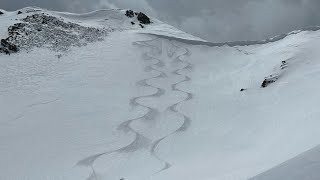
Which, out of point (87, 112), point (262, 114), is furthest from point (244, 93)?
point (87, 112)

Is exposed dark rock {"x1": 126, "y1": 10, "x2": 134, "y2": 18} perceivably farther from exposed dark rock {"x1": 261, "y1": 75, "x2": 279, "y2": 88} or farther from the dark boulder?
exposed dark rock {"x1": 261, "y1": 75, "x2": 279, "y2": 88}

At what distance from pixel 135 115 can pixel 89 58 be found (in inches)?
439

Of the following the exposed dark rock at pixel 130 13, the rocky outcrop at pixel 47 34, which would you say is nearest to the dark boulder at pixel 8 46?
the rocky outcrop at pixel 47 34

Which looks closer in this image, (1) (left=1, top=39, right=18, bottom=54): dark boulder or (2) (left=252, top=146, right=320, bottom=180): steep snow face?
(2) (left=252, top=146, right=320, bottom=180): steep snow face

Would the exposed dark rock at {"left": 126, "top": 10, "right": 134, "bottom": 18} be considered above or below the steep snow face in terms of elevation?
above

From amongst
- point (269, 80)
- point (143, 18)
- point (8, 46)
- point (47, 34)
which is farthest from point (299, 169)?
point (143, 18)

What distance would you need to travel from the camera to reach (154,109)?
57.1 ft

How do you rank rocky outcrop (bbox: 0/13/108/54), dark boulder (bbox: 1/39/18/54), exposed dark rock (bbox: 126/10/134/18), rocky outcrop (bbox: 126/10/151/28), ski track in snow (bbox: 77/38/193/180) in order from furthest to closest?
1. exposed dark rock (bbox: 126/10/134/18)
2. rocky outcrop (bbox: 126/10/151/28)
3. rocky outcrop (bbox: 0/13/108/54)
4. dark boulder (bbox: 1/39/18/54)
5. ski track in snow (bbox: 77/38/193/180)

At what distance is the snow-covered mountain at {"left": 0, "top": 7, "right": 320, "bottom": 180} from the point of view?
11.0 meters

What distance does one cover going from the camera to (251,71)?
947 inches

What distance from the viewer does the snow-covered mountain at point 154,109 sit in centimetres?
1099

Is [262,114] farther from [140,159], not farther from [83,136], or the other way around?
[83,136]

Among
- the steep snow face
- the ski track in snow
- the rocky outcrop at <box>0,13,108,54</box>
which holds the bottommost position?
the ski track in snow

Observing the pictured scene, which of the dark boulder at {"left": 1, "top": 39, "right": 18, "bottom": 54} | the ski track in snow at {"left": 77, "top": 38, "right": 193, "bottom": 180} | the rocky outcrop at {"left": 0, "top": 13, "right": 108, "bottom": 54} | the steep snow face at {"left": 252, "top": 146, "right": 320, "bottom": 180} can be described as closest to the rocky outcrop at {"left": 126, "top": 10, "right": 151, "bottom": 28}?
the rocky outcrop at {"left": 0, "top": 13, "right": 108, "bottom": 54}
